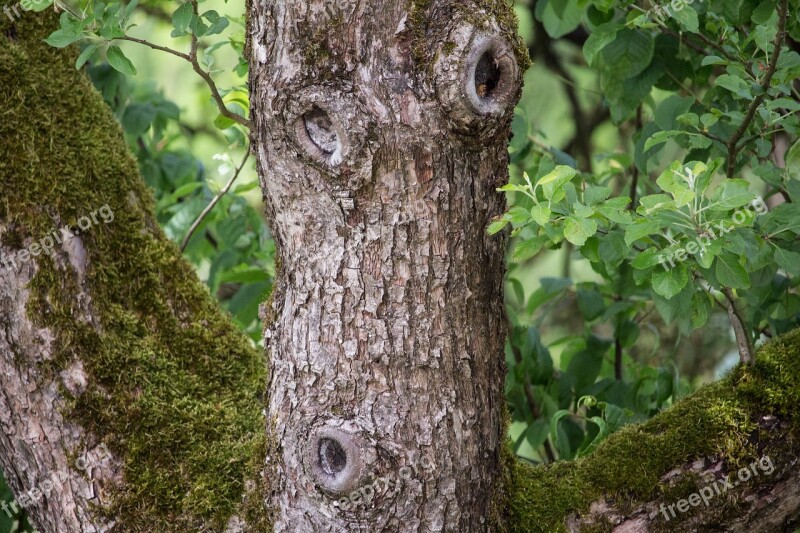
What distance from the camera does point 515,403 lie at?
102 inches

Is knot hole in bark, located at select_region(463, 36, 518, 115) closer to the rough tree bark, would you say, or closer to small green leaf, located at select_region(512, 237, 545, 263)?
the rough tree bark

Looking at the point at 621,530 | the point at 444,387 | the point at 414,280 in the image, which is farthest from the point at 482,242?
the point at 621,530

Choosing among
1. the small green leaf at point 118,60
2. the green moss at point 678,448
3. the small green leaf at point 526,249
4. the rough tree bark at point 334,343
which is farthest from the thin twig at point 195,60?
the green moss at point 678,448

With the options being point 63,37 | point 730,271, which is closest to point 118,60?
point 63,37

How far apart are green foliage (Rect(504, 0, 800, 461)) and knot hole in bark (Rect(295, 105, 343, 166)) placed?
0.30 metres

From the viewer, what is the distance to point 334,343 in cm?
140

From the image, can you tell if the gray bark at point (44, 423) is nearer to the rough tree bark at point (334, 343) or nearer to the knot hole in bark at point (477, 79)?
the rough tree bark at point (334, 343)

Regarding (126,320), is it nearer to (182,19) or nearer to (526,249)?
(182,19)

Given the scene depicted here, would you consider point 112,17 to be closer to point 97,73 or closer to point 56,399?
point 56,399

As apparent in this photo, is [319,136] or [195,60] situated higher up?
[195,60]

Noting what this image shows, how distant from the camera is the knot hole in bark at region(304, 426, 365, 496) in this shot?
138cm

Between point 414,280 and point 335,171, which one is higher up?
point 335,171

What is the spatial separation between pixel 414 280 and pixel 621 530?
649 millimetres

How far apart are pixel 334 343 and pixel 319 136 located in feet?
1.21
